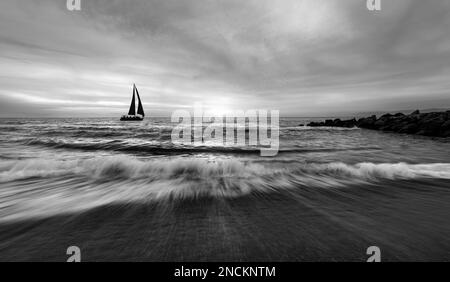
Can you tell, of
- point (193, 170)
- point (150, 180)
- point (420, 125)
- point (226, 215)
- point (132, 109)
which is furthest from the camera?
point (132, 109)

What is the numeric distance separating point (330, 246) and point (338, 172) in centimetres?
465

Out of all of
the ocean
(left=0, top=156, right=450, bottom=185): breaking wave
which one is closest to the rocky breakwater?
(left=0, top=156, right=450, bottom=185): breaking wave

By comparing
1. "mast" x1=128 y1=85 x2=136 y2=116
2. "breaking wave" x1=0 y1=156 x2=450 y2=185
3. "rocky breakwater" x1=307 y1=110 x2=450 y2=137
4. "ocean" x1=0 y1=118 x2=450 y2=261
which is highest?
"mast" x1=128 y1=85 x2=136 y2=116

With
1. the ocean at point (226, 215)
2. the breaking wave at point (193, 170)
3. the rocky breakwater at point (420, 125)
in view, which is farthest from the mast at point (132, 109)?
the rocky breakwater at point (420, 125)

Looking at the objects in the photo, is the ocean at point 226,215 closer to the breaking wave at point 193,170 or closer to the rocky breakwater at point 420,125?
the breaking wave at point 193,170

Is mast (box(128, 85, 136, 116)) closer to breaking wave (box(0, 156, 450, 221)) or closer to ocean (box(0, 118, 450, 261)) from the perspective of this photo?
breaking wave (box(0, 156, 450, 221))

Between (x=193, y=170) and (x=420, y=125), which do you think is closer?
(x=193, y=170)

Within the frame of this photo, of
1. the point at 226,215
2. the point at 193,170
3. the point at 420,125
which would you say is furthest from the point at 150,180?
the point at 420,125

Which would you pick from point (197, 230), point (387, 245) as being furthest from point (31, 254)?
point (387, 245)

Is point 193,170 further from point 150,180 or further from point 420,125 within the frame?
point 420,125

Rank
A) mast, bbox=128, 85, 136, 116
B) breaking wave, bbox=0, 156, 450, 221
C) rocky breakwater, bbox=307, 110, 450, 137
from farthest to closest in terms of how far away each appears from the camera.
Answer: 1. mast, bbox=128, 85, 136, 116
2. rocky breakwater, bbox=307, 110, 450, 137
3. breaking wave, bbox=0, 156, 450, 221

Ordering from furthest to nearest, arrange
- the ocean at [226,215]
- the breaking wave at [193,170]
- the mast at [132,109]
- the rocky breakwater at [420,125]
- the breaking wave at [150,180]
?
the mast at [132,109]
the rocky breakwater at [420,125]
the breaking wave at [193,170]
the breaking wave at [150,180]
the ocean at [226,215]

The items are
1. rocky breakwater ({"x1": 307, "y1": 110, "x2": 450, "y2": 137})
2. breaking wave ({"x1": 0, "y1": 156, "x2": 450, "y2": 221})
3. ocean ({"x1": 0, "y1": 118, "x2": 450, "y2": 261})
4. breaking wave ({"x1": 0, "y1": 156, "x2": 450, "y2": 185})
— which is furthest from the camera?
rocky breakwater ({"x1": 307, "y1": 110, "x2": 450, "y2": 137})

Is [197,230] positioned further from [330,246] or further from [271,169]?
[271,169]
